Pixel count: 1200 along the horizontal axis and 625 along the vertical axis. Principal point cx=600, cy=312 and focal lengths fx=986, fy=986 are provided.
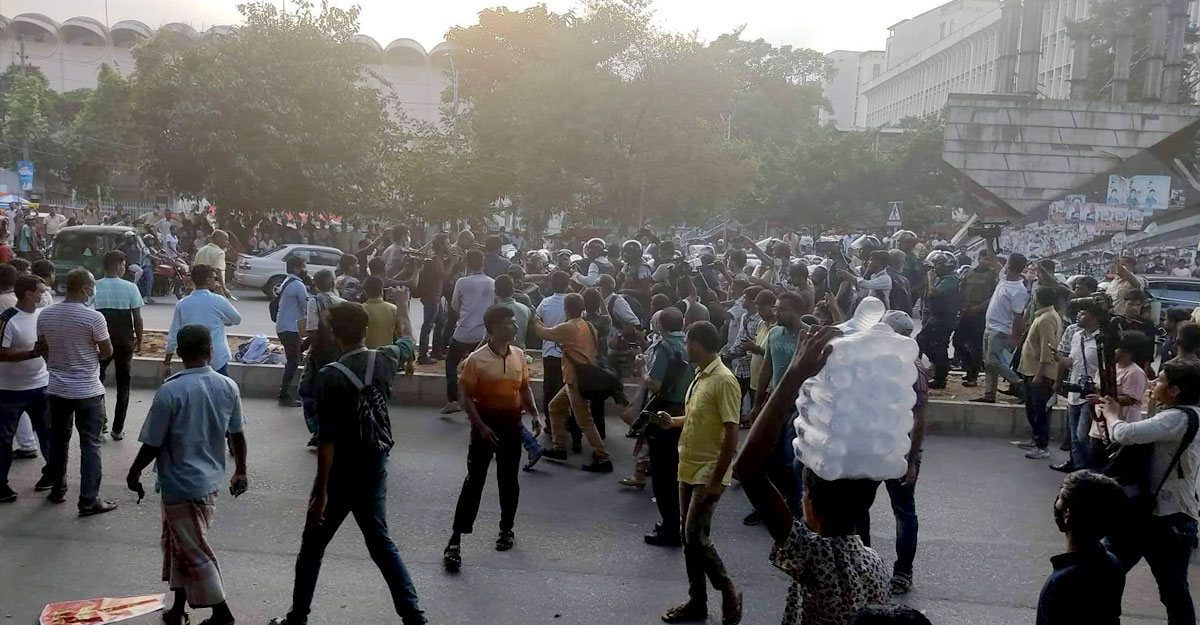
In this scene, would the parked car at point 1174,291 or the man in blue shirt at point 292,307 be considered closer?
the man in blue shirt at point 292,307

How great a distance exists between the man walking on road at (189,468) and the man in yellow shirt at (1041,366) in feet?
24.8

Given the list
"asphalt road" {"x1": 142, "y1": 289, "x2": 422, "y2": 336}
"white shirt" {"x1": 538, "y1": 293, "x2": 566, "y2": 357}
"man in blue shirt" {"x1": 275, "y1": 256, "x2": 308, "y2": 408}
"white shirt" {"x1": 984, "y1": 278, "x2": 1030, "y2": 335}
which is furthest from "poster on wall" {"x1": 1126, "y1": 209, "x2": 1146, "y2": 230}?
"man in blue shirt" {"x1": 275, "y1": 256, "x2": 308, "y2": 408}

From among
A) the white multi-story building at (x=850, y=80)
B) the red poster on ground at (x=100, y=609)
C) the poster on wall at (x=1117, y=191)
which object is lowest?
the red poster on ground at (x=100, y=609)

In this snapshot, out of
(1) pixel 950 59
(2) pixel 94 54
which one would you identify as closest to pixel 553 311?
(1) pixel 950 59

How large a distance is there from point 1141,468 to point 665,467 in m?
2.59

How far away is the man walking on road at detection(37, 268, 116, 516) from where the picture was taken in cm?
662

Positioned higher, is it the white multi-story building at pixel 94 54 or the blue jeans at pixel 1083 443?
the white multi-story building at pixel 94 54

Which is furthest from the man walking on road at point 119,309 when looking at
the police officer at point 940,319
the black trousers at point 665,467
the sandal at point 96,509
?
the police officer at point 940,319

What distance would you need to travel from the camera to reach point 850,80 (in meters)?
109

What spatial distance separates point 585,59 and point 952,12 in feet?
236

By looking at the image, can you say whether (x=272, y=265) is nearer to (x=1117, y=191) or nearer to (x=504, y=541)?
(x=504, y=541)

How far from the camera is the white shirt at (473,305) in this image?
392 inches

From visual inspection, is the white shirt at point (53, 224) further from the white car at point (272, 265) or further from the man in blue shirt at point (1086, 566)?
the man in blue shirt at point (1086, 566)

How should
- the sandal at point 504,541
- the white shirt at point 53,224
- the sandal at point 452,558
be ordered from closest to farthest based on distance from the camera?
the sandal at point 452,558 → the sandal at point 504,541 → the white shirt at point 53,224
